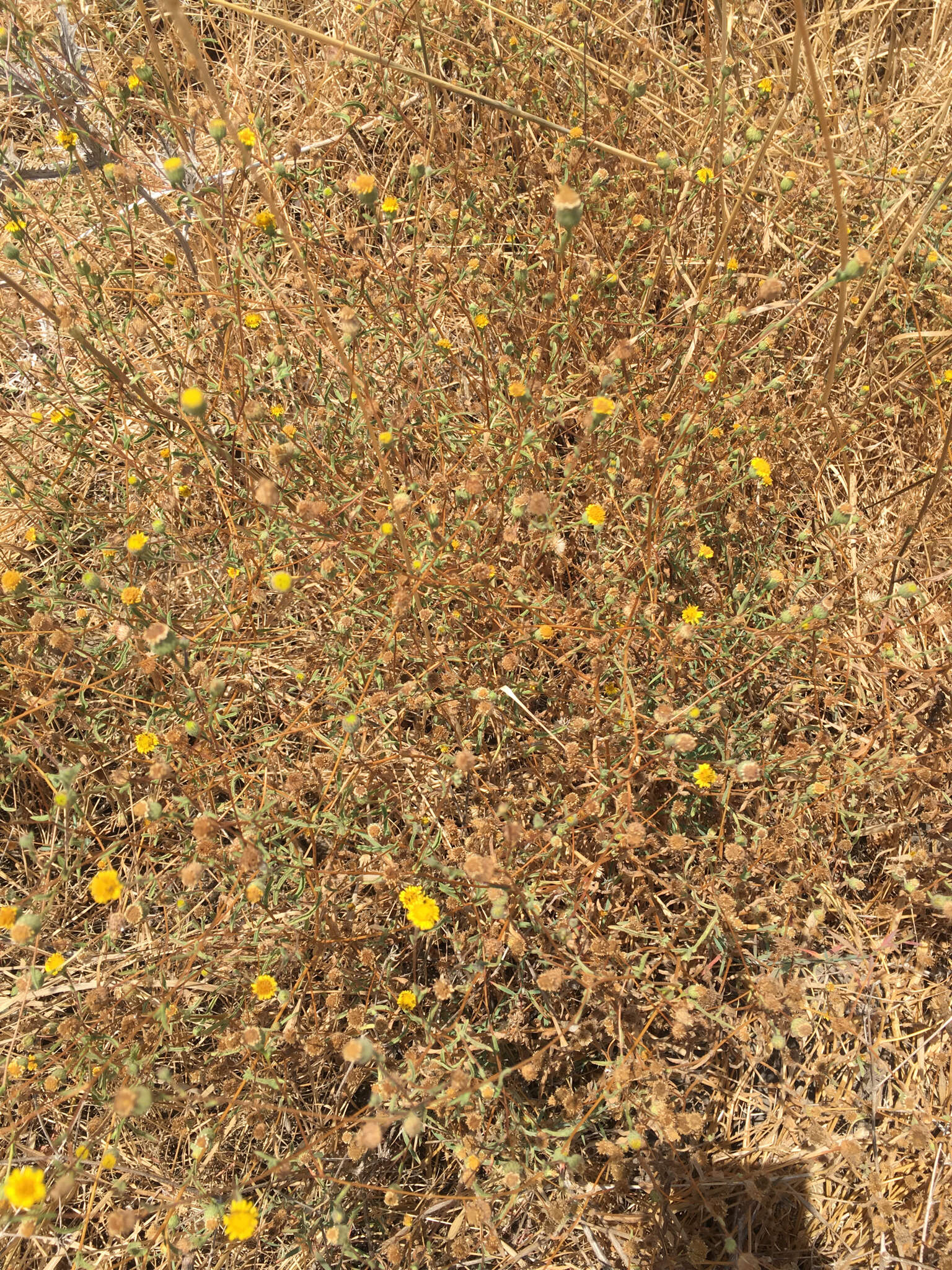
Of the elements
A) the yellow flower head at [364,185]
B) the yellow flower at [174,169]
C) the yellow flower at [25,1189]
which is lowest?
the yellow flower at [25,1189]

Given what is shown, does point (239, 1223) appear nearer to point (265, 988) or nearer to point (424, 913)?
point (265, 988)

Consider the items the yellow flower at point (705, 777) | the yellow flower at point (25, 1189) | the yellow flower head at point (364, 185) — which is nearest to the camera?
the yellow flower at point (25, 1189)

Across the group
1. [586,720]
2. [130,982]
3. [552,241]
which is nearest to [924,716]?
[586,720]

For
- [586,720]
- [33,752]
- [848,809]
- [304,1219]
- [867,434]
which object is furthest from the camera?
[867,434]

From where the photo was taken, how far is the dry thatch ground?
1.84 metres

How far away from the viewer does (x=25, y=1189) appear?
58.1 inches

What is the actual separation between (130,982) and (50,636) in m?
0.95

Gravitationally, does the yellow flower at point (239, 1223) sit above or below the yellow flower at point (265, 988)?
below

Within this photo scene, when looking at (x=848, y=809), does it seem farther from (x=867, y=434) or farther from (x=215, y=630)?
(x=215, y=630)

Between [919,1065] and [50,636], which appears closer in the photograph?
[919,1065]

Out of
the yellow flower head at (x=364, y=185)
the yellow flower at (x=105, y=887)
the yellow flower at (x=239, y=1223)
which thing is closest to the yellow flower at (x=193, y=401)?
the yellow flower head at (x=364, y=185)

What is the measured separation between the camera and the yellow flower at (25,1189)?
1.46m

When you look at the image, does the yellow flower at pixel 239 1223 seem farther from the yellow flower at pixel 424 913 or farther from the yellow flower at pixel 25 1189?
the yellow flower at pixel 424 913

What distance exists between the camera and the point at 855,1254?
1.86 meters
